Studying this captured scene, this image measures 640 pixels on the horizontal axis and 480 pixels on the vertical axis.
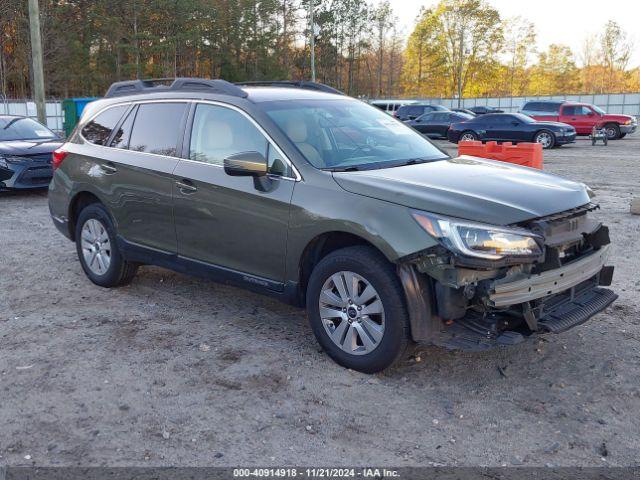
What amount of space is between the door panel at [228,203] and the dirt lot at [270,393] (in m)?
0.62

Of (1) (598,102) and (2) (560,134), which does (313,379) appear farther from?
(1) (598,102)

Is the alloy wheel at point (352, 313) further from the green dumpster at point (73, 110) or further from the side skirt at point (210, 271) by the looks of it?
the green dumpster at point (73, 110)

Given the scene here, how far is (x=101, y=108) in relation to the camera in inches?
243

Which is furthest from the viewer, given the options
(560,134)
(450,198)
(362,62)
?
(362,62)

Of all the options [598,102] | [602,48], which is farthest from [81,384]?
[602,48]

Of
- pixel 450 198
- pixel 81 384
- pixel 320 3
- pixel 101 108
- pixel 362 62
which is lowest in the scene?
pixel 81 384

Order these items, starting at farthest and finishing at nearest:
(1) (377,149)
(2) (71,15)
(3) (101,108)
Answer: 1. (2) (71,15)
2. (3) (101,108)
3. (1) (377,149)

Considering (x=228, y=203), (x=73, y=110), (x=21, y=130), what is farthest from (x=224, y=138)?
(x=73, y=110)

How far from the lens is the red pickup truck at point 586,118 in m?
27.4

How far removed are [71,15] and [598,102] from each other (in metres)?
42.0

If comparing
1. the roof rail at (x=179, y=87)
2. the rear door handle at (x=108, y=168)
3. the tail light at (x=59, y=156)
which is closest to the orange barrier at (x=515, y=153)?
the roof rail at (x=179, y=87)

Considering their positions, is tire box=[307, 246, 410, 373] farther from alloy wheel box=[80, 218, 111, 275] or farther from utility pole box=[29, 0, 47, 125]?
utility pole box=[29, 0, 47, 125]

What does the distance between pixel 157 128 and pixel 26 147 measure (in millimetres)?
7354

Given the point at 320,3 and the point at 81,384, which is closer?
the point at 81,384
